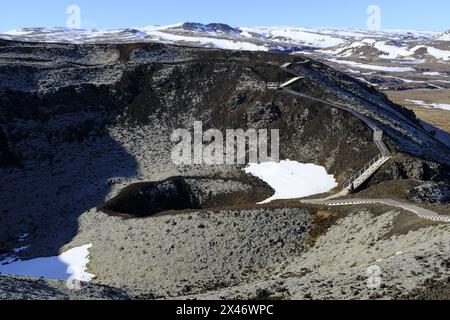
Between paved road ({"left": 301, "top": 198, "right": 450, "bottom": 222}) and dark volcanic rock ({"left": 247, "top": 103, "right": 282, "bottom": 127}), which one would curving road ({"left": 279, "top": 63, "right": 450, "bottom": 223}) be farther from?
dark volcanic rock ({"left": 247, "top": 103, "right": 282, "bottom": 127})

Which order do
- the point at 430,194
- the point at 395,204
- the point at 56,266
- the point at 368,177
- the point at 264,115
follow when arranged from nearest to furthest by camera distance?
the point at 395,204
the point at 56,266
the point at 430,194
the point at 368,177
the point at 264,115

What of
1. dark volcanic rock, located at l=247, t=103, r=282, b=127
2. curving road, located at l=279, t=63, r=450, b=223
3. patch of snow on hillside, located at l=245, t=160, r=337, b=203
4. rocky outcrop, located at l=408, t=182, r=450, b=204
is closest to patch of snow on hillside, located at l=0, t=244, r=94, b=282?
patch of snow on hillside, located at l=245, t=160, r=337, b=203

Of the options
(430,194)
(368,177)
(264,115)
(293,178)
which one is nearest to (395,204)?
(430,194)

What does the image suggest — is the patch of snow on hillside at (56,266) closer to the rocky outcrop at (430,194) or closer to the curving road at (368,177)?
the curving road at (368,177)

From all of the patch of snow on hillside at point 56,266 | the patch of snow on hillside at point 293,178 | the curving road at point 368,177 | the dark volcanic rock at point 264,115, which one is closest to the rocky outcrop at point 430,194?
the curving road at point 368,177

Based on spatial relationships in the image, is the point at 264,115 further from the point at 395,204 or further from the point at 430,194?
the point at 395,204
